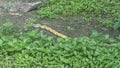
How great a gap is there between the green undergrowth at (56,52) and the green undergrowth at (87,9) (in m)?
0.92

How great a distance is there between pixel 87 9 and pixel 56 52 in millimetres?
1739

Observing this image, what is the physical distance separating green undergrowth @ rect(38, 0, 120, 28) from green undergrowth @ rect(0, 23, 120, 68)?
0.92 meters

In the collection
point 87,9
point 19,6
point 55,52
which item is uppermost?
point 19,6

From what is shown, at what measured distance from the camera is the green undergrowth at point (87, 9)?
5516 millimetres

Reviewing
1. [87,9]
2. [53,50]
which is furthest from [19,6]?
[53,50]

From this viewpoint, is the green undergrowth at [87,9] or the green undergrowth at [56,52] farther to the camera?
the green undergrowth at [87,9]

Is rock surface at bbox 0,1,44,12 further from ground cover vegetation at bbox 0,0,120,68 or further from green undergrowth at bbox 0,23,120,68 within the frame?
green undergrowth at bbox 0,23,120,68

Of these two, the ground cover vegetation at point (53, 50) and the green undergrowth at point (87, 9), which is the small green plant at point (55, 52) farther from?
the green undergrowth at point (87, 9)

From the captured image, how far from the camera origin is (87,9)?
18.9ft

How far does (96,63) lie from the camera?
4133 millimetres

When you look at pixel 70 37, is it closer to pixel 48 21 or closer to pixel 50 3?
pixel 48 21

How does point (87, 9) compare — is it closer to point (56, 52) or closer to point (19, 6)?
point (19, 6)

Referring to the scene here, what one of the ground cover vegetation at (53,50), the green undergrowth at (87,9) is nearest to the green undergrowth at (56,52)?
the ground cover vegetation at (53,50)

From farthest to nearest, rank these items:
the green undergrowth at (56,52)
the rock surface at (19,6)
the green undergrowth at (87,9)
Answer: the rock surface at (19,6) → the green undergrowth at (87,9) → the green undergrowth at (56,52)
